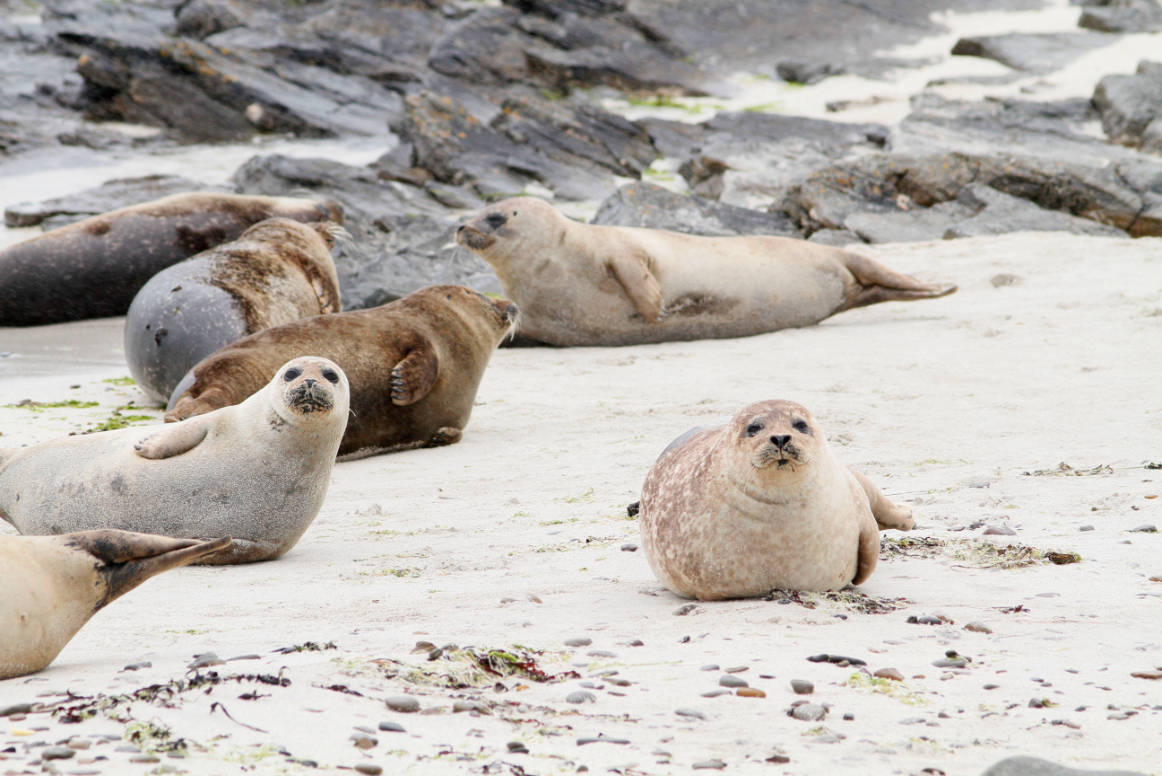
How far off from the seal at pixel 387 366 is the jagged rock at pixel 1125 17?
63.1ft

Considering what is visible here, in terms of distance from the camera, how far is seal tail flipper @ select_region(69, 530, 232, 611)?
274 centimetres

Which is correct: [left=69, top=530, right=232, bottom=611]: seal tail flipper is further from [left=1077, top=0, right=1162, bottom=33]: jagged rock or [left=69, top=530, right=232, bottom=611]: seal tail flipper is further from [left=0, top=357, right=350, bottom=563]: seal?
[left=1077, top=0, right=1162, bottom=33]: jagged rock

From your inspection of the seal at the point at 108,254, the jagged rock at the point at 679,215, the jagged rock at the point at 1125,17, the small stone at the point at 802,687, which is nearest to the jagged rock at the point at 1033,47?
the jagged rock at the point at 1125,17

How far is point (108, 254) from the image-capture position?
9.36 m

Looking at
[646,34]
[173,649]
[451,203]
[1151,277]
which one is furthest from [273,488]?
[646,34]

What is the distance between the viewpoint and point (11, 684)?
7.97 feet

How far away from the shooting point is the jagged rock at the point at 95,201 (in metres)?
11.8

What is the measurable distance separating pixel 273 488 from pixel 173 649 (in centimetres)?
128

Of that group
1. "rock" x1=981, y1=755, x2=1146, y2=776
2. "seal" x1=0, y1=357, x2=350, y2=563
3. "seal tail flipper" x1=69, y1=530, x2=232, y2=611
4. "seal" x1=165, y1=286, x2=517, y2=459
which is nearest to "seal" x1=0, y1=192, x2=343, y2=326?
"seal" x1=165, y1=286, x2=517, y2=459

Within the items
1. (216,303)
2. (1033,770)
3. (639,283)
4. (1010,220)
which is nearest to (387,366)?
(216,303)

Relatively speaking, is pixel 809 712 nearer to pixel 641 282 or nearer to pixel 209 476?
pixel 209 476

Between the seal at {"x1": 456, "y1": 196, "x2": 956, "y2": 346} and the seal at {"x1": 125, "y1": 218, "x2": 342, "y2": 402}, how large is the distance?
1.17 m

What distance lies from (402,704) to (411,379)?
11.8 feet

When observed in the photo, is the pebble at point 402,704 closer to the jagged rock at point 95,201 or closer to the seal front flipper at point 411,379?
the seal front flipper at point 411,379
